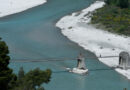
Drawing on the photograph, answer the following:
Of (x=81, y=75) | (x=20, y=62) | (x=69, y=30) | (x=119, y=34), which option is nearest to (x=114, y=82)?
(x=81, y=75)

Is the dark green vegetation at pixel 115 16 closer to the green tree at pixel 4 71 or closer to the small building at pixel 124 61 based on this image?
the small building at pixel 124 61

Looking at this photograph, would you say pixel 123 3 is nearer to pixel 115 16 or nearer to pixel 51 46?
pixel 115 16

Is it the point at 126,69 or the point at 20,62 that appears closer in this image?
the point at 126,69

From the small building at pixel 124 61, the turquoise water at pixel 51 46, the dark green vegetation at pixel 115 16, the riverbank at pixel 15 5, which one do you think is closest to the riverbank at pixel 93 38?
the small building at pixel 124 61

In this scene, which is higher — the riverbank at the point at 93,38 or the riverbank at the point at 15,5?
the riverbank at the point at 15,5

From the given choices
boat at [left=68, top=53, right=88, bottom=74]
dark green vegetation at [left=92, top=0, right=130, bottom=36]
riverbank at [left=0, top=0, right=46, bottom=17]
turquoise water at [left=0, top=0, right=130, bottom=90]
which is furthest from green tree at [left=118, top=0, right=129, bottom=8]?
boat at [left=68, top=53, right=88, bottom=74]

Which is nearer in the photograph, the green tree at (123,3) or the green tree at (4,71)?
the green tree at (4,71)

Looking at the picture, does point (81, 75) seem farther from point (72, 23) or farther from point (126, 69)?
point (72, 23)

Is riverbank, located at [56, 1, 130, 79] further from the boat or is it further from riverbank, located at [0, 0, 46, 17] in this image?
riverbank, located at [0, 0, 46, 17]
